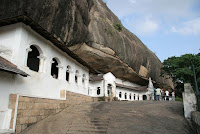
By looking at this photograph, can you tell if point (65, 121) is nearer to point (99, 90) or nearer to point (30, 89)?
point (30, 89)

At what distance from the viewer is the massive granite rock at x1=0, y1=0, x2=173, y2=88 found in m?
9.83

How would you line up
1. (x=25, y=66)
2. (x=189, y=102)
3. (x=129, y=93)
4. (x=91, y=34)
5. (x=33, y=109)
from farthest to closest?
(x=129, y=93)
(x=91, y=34)
(x=25, y=66)
(x=33, y=109)
(x=189, y=102)

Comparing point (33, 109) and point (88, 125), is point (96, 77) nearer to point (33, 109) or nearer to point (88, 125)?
point (33, 109)

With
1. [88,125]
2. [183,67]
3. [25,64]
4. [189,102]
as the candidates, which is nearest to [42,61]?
[25,64]

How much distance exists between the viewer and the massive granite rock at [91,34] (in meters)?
9.83

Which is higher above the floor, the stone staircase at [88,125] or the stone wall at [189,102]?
the stone wall at [189,102]

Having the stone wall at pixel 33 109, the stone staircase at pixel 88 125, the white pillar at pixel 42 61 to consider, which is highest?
the white pillar at pixel 42 61

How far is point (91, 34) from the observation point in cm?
1684

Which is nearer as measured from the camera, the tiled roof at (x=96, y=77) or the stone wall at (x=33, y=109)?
the stone wall at (x=33, y=109)

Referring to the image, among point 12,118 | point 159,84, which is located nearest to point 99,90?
point 12,118

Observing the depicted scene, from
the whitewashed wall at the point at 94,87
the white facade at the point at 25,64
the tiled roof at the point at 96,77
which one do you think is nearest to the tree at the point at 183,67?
the tiled roof at the point at 96,77

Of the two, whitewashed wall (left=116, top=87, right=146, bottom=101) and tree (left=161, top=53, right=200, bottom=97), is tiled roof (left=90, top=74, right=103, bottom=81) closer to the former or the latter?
whitewashed wall (left=116, top=87, right=146, bottom=101)

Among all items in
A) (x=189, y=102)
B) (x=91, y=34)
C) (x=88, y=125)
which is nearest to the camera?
(x=88, y=125)

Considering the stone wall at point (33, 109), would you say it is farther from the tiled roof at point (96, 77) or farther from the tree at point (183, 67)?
the tree at point (183, 67)
